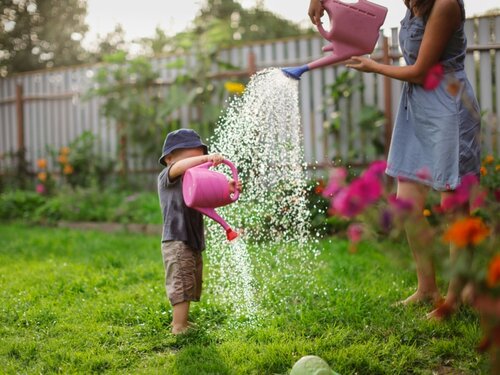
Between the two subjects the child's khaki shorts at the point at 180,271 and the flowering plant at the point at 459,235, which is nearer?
the flowering plant at the point at 459,235

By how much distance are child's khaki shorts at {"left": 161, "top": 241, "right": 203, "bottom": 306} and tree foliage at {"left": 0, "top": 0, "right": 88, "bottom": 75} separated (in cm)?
1253

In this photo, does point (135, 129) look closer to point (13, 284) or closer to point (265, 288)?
point (13, 284)

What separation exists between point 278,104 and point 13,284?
73.3 inches

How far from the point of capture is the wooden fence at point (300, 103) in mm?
5254

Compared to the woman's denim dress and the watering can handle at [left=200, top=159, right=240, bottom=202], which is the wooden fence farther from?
the watering can handle at [left=200, top=159, right=240, bottom=202]

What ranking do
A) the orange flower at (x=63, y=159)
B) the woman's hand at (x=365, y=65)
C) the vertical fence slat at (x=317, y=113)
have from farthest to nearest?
the orange flower at (x=63, y=159)
the vertical fence slat at (x=317, y=113)
the woman's hand at (x=365, y=65)

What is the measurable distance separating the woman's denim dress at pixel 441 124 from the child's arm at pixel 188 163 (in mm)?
831

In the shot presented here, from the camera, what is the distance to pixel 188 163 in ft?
8.20

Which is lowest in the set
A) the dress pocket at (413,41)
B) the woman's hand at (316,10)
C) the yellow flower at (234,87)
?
the dress pocket at (413,41)

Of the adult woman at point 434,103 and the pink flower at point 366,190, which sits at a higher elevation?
the adult woman at point 434,103

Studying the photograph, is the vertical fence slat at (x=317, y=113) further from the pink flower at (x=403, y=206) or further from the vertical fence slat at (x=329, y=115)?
the pink flower at (x=403, y=206)

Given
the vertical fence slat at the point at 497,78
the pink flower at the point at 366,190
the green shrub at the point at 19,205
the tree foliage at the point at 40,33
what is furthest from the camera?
the tree foliage at the point at 40,33

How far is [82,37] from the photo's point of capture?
15172 mm

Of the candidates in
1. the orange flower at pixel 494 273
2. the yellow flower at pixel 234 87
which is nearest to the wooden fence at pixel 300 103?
the yellow flower at pixel 234 87
